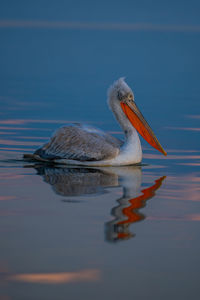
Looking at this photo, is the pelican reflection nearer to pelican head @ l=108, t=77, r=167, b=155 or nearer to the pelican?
the pelican

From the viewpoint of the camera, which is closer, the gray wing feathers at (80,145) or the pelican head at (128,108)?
the gray wing feathers at (80,145)

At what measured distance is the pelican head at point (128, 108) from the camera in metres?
8.50

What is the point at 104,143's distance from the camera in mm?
7824

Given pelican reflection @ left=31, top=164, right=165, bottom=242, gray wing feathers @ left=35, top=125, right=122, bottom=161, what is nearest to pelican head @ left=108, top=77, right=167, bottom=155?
gray wing feathers @ left=35, top=125, right=122, bottom=161

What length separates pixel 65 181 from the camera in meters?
6.96

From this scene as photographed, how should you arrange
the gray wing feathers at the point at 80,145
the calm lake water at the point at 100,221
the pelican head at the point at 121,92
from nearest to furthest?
the calm lake water at the point at 100,221, the gray wing feathers at the point at 80,145, the pelican head at the point at 121,92

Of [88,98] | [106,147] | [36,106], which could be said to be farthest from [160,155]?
[88,98]

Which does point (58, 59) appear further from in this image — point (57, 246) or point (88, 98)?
point (57, 246)

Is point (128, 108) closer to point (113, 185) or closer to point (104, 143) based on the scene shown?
point (104, 143)

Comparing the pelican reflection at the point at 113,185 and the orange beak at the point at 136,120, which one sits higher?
the orange beak at the point at 136,120

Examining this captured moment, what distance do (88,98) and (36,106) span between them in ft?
8.10

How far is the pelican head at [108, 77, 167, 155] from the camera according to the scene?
850 centimetres

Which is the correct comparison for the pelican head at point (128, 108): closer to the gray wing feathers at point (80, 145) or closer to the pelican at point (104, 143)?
the pelican at point (104, 143)

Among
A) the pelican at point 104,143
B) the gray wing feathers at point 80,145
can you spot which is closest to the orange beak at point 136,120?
the pelican at point 104,143
